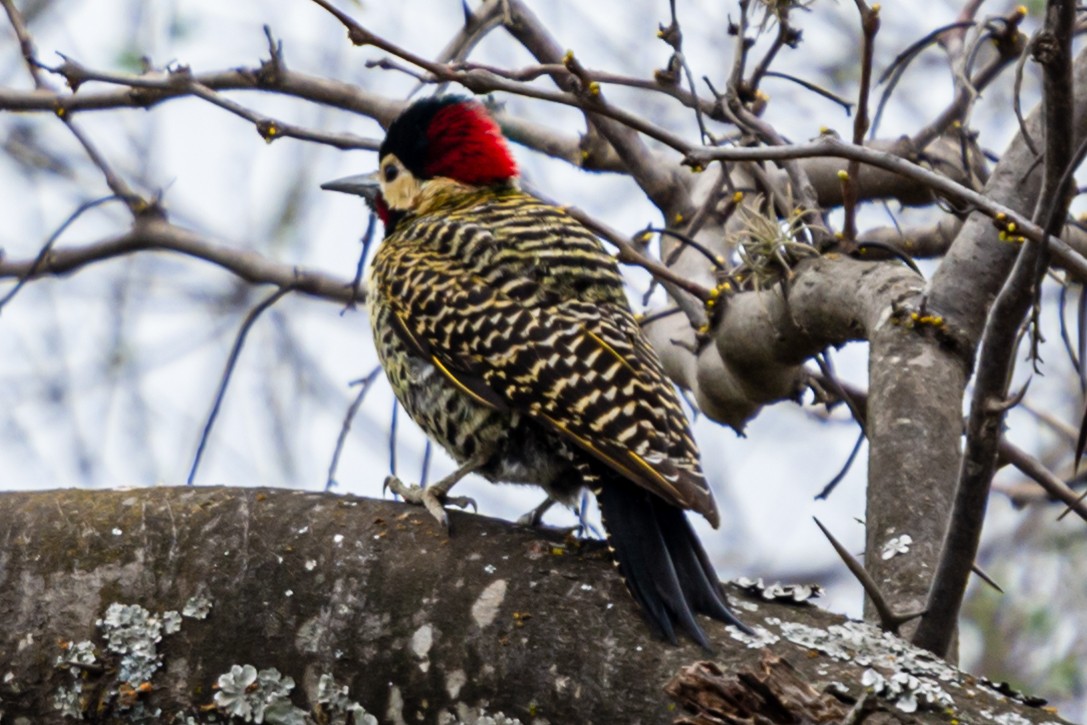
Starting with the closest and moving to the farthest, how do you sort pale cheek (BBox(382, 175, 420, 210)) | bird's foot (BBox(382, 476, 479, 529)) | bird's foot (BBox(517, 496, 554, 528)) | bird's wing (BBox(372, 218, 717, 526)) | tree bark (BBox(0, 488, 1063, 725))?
tree bark (BBox(0, 488, 1063, 725))
bird's foot (BBox(382, 476, 479, 529))
bird's wing (BBox(372, 218, 717, 526))
bird's foot (BBox(517, 496, 554, 528))
pale cheek (BBox(382, 175, 420, 210))

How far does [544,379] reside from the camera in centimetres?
302

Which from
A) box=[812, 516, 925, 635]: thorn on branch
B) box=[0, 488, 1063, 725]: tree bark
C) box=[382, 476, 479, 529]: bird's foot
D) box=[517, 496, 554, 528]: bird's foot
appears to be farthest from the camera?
box=[517, 496, 554, 528]: bird's foot

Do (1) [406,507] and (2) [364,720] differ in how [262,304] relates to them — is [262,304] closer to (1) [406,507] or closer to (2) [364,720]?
(1) [406,507]

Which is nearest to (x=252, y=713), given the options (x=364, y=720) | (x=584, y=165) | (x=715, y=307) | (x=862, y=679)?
(x=364, y=720)

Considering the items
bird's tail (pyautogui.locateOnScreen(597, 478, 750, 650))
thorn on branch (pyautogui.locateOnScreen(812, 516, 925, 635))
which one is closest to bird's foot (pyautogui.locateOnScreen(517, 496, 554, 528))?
bird's tail (pyautogui.locateOnScreen(597, 478, 750, 650))

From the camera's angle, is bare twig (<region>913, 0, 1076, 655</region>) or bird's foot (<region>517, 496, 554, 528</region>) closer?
bare twig (<region>913, 0, 1076, 655</region>)

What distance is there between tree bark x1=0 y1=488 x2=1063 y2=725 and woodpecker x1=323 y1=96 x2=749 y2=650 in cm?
9

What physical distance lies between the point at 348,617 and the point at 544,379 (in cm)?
97

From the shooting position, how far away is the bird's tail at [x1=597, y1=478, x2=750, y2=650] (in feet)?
6.89

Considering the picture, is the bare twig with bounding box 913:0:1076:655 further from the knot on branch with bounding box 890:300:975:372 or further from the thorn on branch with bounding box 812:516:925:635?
the knot on branch with bounding box 890:300:975:372

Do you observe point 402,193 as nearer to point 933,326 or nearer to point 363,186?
point 363,186

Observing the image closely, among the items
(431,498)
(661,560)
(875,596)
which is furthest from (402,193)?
(875,596)

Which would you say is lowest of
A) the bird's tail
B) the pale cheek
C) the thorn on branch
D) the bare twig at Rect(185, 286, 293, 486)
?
the thorn on branch

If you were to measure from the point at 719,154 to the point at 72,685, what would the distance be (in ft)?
4.31
